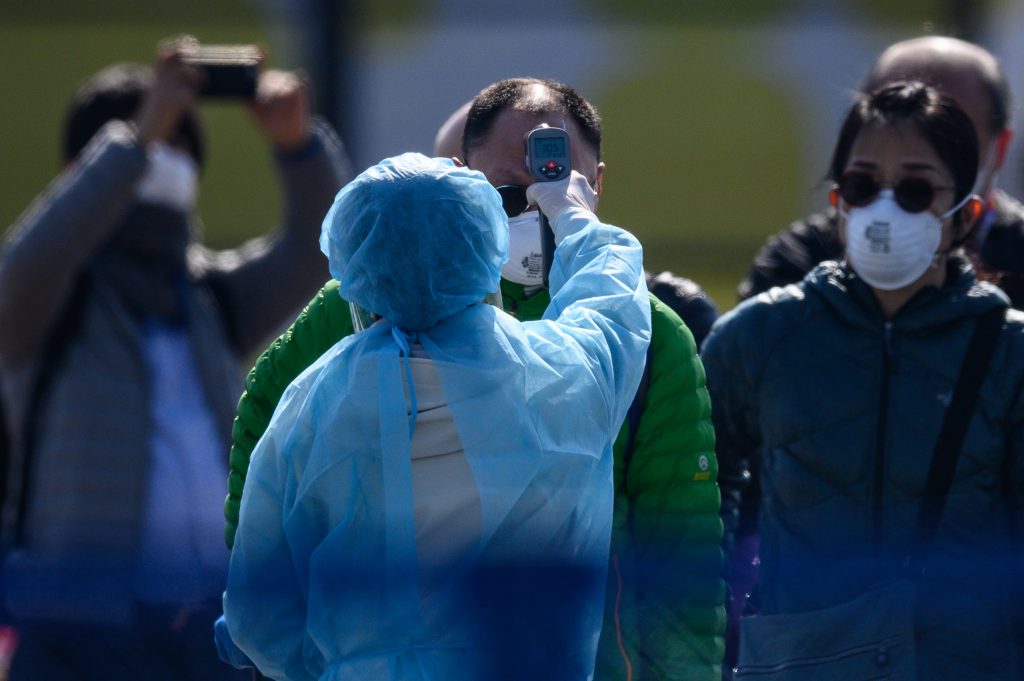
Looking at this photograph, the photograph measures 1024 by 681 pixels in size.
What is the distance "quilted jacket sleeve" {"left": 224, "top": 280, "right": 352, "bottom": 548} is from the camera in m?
2.21

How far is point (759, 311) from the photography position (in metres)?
2.46

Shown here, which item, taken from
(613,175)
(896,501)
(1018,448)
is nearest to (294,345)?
(896,501)

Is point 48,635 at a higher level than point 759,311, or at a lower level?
lower

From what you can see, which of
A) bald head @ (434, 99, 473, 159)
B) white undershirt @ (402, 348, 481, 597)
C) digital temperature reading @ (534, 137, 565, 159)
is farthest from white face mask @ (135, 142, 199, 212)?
white undershirt @ (402, 348, 481, 597)

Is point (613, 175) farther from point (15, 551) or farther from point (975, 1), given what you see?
point (15, 551)

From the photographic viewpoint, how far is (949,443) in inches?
89.4

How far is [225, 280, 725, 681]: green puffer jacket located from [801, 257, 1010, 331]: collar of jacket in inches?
13.4

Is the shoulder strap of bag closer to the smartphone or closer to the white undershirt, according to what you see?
the white undershirt

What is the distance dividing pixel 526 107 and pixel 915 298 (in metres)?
0.69

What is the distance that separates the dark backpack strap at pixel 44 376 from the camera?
3.17m

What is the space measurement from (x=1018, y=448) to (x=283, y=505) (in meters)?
1.12

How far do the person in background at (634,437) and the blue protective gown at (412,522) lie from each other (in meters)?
0.30

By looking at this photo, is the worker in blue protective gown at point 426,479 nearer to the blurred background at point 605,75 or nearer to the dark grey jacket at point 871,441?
the dark grey jacket at point 871,441

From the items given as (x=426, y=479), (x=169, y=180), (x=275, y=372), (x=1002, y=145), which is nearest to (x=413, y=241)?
(x=426, y=479)
